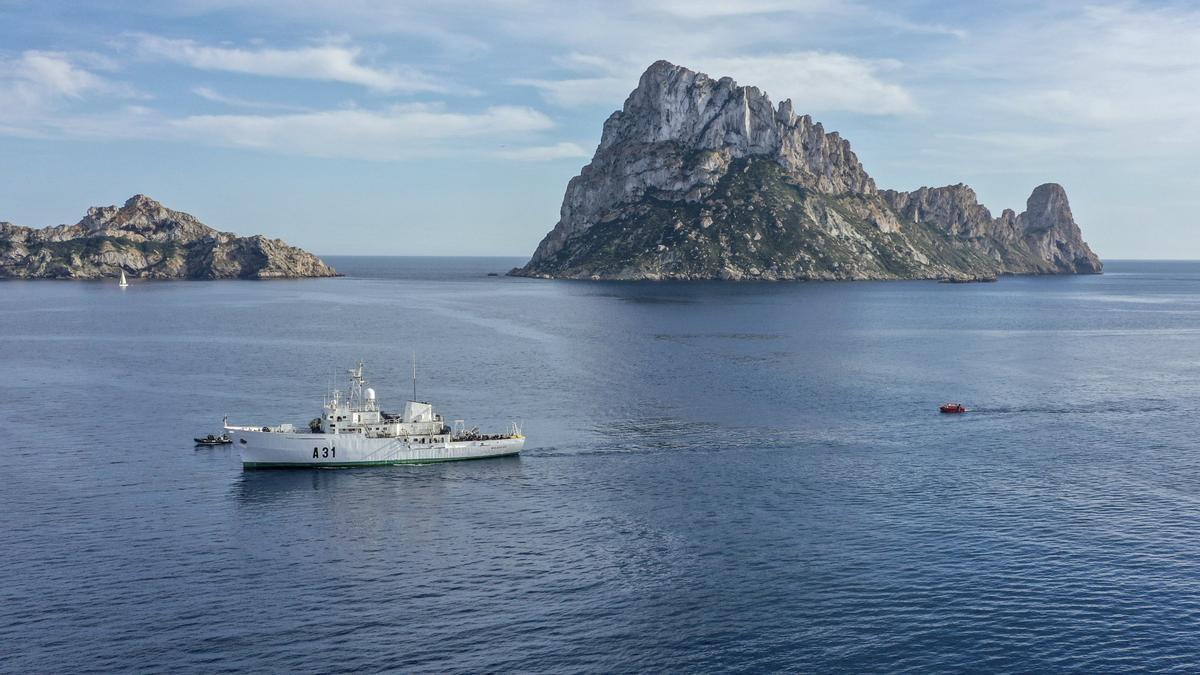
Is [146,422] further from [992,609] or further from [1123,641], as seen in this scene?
[1123,641]

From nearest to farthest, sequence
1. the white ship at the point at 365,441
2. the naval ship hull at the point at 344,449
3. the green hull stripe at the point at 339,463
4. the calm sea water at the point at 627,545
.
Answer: the calm sea water at the point at 627,545, the naval ship hull at the point at 344,449, the white ship at the point at 365,441, the green hull stripe at the point at 339,463

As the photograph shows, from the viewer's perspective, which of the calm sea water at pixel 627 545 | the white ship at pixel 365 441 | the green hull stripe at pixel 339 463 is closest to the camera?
the calm sea water at pixel 627 545

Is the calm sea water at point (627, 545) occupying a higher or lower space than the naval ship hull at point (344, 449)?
lower

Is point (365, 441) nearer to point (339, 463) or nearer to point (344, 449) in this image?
point (344, 449)

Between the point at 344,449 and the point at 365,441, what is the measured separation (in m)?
2.96

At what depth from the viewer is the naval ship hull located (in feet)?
392

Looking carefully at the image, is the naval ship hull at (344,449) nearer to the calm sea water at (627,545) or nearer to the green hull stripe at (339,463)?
the green hull stripe at (339,463)

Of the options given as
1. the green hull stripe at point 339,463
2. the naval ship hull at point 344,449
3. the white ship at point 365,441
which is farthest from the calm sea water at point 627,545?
the white ship at point 365,441

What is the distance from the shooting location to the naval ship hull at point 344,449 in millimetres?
A: 119500

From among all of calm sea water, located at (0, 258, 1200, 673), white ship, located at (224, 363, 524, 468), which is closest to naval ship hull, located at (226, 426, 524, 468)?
white ship, located at (224, 363, 524, 468)

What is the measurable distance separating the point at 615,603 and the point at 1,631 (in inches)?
1932

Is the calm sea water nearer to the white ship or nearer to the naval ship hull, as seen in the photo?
the naval ship hull

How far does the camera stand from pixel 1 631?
71.1 m

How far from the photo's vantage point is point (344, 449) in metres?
122
